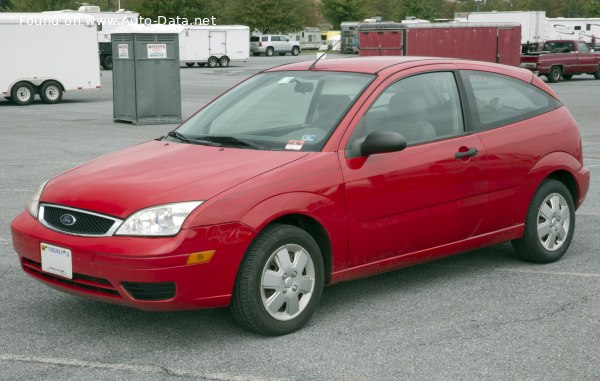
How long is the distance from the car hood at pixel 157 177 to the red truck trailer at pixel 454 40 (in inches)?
1179

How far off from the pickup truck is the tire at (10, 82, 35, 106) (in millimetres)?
18311

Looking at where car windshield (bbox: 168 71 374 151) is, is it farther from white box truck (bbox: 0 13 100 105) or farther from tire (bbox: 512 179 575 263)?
white box truck (bbox: 0 13 100 105)

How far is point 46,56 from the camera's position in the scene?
25609mm

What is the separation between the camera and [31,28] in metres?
25.4

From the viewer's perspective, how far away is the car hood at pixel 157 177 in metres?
4.85

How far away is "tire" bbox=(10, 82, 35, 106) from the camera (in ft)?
84.1

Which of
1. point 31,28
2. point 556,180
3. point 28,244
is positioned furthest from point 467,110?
point 31,28

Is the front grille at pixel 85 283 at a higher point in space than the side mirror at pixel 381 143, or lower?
lower

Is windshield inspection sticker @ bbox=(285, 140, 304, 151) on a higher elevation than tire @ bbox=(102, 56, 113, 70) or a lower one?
higher

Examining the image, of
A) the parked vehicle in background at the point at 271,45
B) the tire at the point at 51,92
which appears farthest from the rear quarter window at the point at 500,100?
the parked vehicle in background at the point at 271,45

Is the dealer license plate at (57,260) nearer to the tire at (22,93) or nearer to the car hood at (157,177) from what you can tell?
the car hood at (157,177)

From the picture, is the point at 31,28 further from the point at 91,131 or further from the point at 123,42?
the point at 91,131

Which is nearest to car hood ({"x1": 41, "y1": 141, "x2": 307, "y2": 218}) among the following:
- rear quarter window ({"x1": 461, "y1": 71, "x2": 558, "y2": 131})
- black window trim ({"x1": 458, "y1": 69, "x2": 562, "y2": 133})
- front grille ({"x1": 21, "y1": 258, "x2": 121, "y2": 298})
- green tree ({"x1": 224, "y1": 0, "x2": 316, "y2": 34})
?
front grille ({"x1": 21, "y1": 258, "x2": 121, "y2": 298})

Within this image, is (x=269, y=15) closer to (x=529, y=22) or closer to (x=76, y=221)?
(x=529, y=22)
